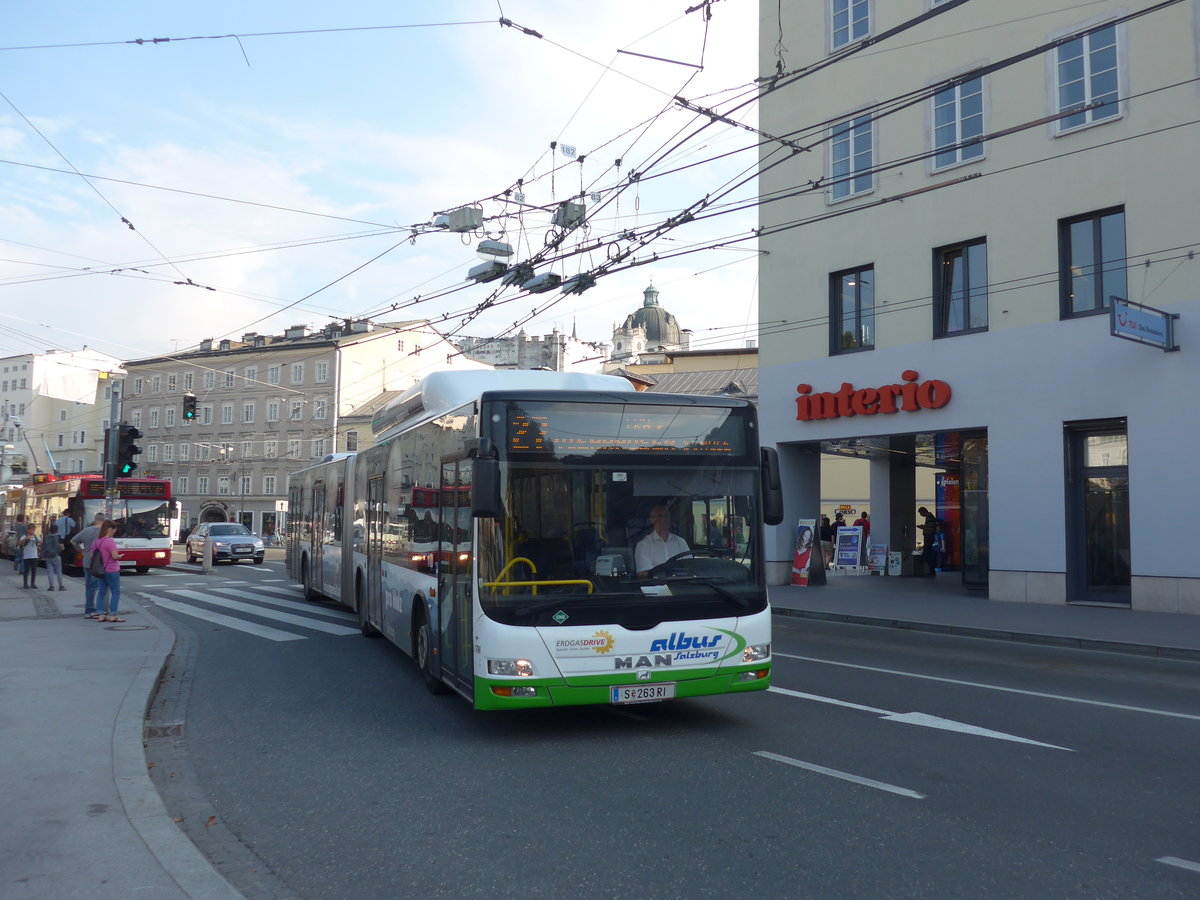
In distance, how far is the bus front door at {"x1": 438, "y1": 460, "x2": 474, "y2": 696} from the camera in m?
7.85

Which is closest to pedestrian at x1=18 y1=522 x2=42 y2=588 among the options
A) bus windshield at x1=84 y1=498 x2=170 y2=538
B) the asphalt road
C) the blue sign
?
bus windshield at x1=84 y1=498 x2=170 y2=538

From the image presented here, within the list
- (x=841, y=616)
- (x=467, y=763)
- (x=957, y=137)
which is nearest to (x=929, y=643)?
(x=841, y=616)

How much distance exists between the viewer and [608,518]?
7.63m

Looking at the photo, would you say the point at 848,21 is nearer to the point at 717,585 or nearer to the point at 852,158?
the point at 852,158

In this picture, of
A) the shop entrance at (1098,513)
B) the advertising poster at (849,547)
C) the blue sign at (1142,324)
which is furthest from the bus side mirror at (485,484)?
the advertising poster at (849,547)

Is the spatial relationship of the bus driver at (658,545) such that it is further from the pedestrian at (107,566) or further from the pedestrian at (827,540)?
the pedestrian at (827,540)

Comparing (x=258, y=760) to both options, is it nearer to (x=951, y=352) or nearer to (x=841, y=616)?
(x=841, y=616)

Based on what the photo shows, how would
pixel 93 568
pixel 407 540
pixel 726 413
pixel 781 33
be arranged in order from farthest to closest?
pixel 781 33 → pixel 93 568 → pixel 407 540 → pixel 726 413

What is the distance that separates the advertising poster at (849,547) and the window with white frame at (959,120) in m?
10.4

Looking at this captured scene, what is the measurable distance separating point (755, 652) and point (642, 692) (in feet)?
3.15

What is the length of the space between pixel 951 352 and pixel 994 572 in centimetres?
425

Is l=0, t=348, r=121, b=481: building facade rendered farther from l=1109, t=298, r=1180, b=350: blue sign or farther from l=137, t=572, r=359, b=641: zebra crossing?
l=1109, t=298, r=1180, b=350: blue sign

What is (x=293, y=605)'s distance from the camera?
19.5 m

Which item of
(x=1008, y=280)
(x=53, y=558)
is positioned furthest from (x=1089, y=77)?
(x=53, y=558)
